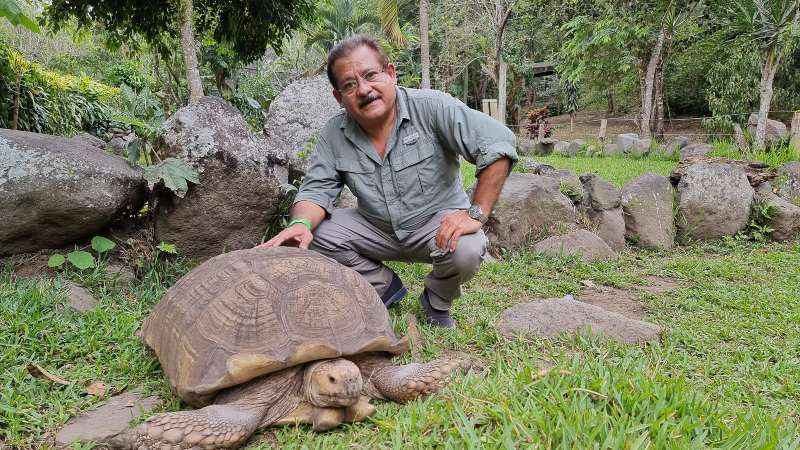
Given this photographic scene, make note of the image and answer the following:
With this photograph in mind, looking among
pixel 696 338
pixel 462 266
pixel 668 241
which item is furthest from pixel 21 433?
pixel 668 241

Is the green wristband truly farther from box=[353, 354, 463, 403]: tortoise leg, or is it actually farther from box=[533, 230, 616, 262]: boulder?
box=[533, 230, 616, 262]: boulder

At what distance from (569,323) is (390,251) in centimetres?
103

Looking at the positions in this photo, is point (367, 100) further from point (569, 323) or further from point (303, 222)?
point (569, 323)

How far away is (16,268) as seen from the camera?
3363 millimetres

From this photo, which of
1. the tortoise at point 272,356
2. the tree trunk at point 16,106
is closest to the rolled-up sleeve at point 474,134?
the tortoise at point 272,356

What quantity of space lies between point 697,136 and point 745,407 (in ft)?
40.5

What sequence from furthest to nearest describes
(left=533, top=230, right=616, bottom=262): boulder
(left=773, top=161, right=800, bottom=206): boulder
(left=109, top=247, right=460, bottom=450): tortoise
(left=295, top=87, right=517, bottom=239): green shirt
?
(left=773, top=161, right=800, bottom=206): boulder → (left=533, top=230, right=616, bottom=262): boulder → (left=295, top=87, right=517, bottom=239): green shirt → (left=109, top=247, right=460, bottom=450): tortoise

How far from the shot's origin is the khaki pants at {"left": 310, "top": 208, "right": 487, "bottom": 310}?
2.94 metres

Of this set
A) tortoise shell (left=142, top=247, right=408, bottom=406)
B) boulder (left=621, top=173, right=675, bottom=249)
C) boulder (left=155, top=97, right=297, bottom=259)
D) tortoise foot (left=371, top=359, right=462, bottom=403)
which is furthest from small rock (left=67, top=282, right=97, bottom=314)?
boulder (left=621, top=173, right=675, bottom=249)

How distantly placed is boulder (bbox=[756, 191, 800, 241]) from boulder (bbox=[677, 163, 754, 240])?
0.64 ft

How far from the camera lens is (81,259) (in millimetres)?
3373

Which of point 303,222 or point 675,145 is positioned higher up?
point 303,222

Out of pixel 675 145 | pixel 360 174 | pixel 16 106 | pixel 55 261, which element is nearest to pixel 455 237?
pixel 360 174

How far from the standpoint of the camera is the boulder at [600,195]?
5391 millimetres
